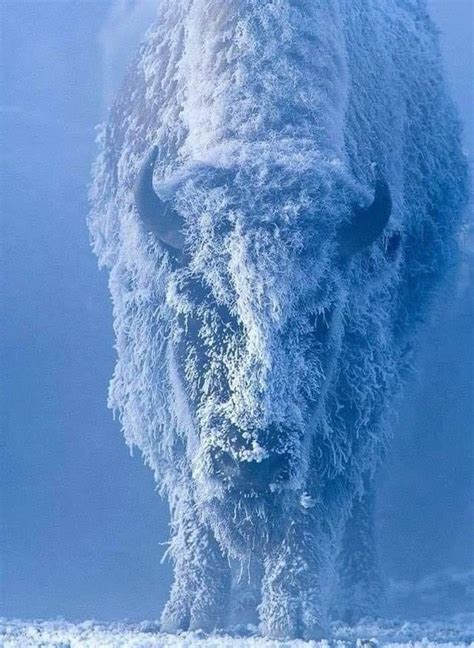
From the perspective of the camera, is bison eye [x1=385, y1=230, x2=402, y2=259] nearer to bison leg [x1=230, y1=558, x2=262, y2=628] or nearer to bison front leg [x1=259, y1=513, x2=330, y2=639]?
bison front leg [x1=259, y1=513, x2=330, y2=639]

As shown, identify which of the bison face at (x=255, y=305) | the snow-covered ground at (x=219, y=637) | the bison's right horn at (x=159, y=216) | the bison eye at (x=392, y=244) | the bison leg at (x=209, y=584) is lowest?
the snow-covered ground at (x=219, y=637)

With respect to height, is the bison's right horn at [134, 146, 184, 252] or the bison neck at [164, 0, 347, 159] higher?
the bison neck at [164, 0, 347, 159]

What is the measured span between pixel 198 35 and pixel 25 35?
211cm

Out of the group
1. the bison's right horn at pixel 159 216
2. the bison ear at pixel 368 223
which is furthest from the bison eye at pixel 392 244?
the bison's right horn at pixel 159 216

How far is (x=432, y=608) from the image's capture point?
13.8 feet

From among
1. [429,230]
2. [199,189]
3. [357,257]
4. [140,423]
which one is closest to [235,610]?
[140,423]

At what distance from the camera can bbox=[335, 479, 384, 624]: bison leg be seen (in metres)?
3.49

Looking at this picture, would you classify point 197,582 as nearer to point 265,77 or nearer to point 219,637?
point 219,637

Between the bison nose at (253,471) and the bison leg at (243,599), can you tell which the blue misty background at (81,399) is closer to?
the bison leg at (243,599)

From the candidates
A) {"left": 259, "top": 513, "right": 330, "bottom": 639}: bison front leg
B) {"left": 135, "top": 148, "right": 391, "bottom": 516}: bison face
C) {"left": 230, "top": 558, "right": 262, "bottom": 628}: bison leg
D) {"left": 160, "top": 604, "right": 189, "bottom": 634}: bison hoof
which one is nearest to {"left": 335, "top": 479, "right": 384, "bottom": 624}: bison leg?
{"left": 230, "top": 558, "right": 262, "bottom": 628}: bison leg

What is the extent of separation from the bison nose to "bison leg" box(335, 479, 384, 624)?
136cm

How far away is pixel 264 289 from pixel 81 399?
293 centimetres

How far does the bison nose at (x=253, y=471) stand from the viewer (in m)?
2.26

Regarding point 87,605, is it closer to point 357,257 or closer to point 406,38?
point 357,257
